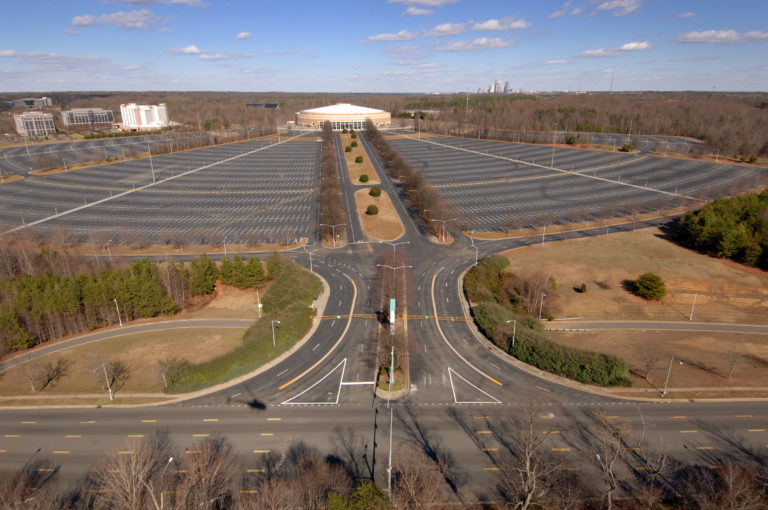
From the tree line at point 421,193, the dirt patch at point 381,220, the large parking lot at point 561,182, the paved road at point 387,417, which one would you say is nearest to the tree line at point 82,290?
the paved road at point 387,417

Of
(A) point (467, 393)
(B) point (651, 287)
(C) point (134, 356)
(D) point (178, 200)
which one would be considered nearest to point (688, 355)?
(B) point (651, 287)

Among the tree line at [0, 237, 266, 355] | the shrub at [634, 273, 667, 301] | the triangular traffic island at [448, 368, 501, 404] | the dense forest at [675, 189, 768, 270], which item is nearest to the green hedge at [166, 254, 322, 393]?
the tree line at [0, 237, 266, 355]

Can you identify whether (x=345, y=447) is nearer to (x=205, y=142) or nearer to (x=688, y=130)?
(x=205, y=142)

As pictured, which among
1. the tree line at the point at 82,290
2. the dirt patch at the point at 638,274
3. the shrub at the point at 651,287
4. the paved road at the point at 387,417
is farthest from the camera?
the shrub at the point at 651,287

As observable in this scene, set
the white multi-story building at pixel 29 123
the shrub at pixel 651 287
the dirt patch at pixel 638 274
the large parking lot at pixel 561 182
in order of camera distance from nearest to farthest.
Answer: the dirt patch at pixel 638 274 → the shrub at pixel 651 287 → the large parking lot at pixel 561 182 → the white multi-story building at pixel 29 123

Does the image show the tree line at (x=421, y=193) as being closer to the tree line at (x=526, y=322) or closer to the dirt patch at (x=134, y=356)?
the tree line at (x=526, y=322)

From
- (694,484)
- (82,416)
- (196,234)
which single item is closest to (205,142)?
(196,234)

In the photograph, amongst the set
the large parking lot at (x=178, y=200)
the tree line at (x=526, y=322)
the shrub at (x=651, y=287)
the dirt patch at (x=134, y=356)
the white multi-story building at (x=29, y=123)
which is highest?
the white multi-story building at (x=29, y=123)

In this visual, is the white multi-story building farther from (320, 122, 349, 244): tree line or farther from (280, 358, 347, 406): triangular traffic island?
(280, 358, 347, 406): triangular traffic island
